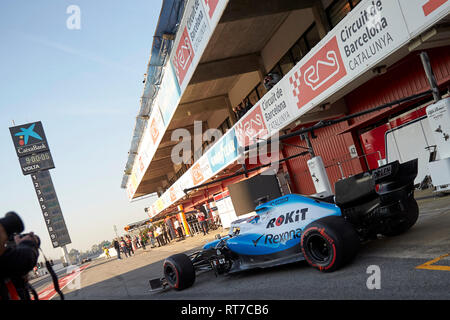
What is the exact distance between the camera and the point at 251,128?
15797mm

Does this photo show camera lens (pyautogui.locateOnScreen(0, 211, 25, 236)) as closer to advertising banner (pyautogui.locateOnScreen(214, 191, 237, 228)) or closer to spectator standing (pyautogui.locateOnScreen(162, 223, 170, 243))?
advertising banner (pyautogui.locateOnScreen(214, 191, 237, 228))

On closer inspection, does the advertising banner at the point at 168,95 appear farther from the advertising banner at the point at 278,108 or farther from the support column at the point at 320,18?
the support column at the point at 320,18

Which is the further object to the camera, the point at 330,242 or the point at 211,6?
the point at 211,6

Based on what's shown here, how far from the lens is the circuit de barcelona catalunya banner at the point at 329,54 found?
7.73 meters

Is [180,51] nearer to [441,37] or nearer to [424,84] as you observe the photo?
[424,84]

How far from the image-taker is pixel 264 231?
21.7 feet

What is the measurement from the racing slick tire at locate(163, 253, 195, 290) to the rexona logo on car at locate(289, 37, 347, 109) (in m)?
6.04

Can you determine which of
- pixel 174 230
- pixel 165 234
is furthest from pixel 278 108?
pixel 174 230

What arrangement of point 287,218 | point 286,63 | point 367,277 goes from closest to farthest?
1. point 367,277
2. point 287,218
3. point 286,63

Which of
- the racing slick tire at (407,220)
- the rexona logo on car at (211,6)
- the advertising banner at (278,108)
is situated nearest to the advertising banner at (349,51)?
the advertising banner at (278,108)

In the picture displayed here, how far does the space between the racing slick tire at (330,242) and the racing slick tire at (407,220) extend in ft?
4.76

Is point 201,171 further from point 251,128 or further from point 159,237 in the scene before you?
point 159,237

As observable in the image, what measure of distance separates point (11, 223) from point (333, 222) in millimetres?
3922
